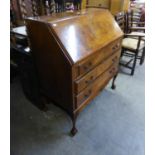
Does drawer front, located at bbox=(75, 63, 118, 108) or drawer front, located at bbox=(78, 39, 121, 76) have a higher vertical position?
drawer front, located at bbox=(78, 39, 121, 76)

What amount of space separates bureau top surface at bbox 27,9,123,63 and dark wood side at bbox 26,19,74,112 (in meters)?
→ 0.06

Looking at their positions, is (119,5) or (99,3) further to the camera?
(99,3)

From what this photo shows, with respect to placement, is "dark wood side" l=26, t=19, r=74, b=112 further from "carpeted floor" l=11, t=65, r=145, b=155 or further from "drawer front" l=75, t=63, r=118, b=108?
"carpeted floor" l=11, t=65, r=145, b=155

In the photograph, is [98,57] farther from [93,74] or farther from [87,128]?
[87,128]

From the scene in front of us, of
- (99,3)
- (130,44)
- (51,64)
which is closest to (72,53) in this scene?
(51,64)

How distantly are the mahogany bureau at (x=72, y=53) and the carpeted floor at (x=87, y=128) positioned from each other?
0.18 meters

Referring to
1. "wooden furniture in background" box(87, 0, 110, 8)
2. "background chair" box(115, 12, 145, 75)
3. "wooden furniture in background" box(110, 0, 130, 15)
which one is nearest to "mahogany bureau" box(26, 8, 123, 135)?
"background chair" box(115, 12, 145, 75)

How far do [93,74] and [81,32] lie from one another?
1.40 feet

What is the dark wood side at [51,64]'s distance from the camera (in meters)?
1.16

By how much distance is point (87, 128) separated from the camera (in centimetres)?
167

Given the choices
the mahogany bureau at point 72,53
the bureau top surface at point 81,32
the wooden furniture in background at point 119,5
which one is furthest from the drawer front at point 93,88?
the wooden furniture in background at point 119,5

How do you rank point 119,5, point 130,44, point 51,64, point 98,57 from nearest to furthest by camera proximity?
point 51,64, point 98,57, point 130,44, point 119,5

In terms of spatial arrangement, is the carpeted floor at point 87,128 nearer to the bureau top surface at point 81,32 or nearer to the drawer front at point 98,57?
the drawer front at point 98,57

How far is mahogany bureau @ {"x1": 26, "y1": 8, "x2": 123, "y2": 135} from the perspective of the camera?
1.16 metres
